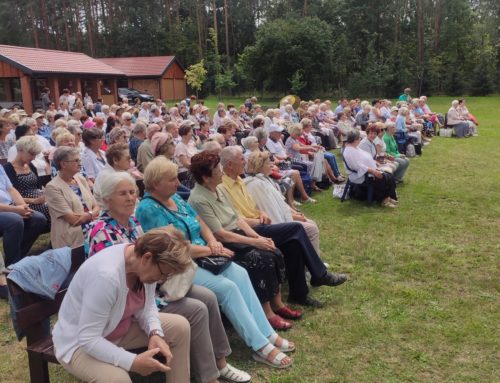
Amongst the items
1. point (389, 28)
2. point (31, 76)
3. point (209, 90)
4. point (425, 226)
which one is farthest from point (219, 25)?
point (425, 226)

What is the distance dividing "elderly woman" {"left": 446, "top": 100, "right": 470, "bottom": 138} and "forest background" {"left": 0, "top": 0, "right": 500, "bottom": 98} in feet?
60.5

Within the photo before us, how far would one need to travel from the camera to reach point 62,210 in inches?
169

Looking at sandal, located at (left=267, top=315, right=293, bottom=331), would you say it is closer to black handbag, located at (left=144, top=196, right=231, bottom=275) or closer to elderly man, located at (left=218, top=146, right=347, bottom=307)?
elderly man, located at (left=218, top=146, right=347, bottom=307)

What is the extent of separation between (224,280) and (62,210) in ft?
6.15

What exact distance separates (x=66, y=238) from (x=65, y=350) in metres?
2.18

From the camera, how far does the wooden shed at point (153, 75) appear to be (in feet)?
120

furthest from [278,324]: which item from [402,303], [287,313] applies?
[402,303]

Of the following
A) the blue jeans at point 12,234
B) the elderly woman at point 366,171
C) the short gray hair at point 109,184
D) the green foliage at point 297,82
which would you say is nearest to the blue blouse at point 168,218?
the short gray hair at point 109,184

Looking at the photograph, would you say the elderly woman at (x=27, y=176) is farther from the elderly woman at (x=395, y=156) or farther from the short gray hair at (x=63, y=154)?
the elderly woman at (x=395, y=156)

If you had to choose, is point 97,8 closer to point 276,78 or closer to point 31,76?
point 276,78

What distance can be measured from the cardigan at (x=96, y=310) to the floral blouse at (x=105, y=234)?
0.56 meters

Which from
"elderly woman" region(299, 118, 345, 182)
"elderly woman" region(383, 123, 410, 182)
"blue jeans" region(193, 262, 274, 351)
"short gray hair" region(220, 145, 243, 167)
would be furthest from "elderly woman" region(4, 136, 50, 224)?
"elderly woman" region(383, 123, 410, 182)

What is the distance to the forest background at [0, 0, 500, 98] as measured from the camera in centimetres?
3325

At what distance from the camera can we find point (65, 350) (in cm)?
235
